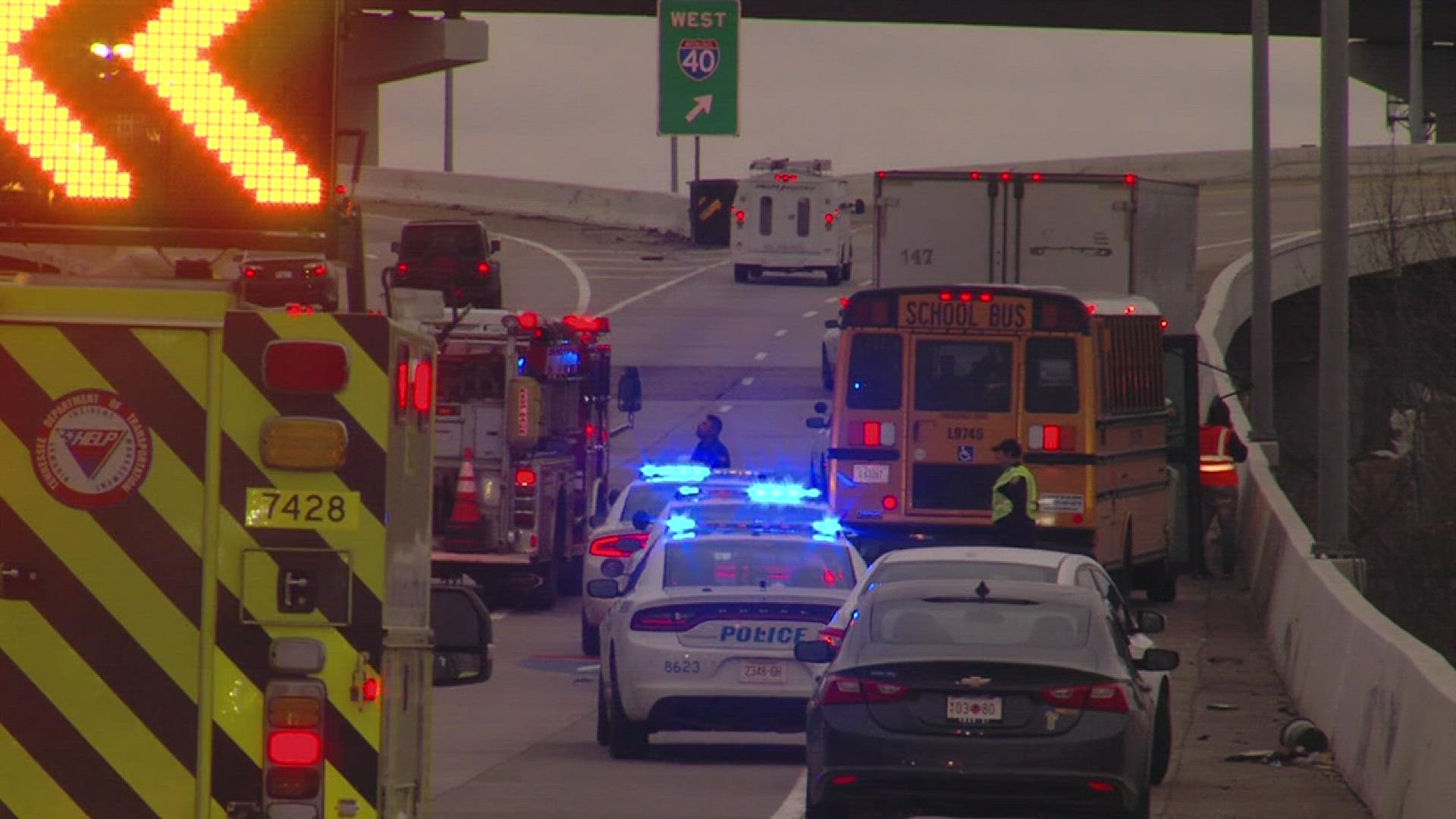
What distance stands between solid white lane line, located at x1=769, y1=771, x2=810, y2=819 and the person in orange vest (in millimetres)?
16062

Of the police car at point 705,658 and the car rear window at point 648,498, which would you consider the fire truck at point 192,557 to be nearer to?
the police car at point 705,658

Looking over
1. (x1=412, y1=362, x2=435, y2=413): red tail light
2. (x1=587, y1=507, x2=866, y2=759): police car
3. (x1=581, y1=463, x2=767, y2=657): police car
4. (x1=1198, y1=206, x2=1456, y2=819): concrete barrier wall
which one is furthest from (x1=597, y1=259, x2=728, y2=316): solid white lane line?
(x1=412, y1=362, x2=435, y2=413): red tail light

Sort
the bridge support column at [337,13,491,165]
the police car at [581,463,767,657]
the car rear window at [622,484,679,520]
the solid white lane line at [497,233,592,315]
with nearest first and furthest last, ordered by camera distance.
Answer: the police car at [581,463,767,657] < the car rear window at [622,484,679,520] < the solid white lane line at [497,233,592,315] < the bridge support column at [337,13,491,165]

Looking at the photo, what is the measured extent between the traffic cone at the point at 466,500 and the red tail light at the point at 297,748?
21288 millimetres

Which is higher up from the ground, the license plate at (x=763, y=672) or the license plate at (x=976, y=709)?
the license plate at (x=976, y=709)

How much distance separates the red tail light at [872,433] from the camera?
86.8 ft

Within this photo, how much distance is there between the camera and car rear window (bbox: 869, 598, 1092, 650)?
44.6 ft

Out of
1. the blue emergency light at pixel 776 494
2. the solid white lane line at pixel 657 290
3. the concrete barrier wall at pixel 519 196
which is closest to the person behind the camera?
the blue emergency light at pixel 776 494

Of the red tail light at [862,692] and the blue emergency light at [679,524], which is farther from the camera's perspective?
the blue emergency light at [679,524]

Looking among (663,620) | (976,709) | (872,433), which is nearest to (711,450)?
(872,433)

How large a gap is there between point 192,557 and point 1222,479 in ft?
85.5

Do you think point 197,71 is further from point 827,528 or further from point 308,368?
point 827,528

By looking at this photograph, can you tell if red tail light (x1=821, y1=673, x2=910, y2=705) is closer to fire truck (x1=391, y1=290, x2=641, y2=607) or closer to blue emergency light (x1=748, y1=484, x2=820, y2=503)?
blue emergency light (x1=748, y1=484, x2=820, y2=503)

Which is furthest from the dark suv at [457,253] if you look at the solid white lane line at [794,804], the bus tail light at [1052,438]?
the solid white lane line at [794,804]
